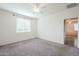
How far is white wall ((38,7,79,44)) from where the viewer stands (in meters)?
4.17

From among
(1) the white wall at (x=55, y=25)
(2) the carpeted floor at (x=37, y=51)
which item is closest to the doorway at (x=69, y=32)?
(1) the white wall at (x=55, y=25)

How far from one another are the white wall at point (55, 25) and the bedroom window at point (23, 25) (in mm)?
1230

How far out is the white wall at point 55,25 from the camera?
4.17 m

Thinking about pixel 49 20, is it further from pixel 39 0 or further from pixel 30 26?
pixel 39 0

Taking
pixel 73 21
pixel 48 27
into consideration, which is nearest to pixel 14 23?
pixel 48 27

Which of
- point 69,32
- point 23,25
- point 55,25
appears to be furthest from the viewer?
point 23,25

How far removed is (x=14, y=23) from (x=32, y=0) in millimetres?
4176

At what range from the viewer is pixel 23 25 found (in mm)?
5996

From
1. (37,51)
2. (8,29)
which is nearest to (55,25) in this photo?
(37,51)

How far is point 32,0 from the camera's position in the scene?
3.34ft

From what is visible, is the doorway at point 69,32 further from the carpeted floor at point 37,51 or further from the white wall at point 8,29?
the white wall at point 8,29

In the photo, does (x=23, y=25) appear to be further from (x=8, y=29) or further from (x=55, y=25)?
(x=55, y=25)

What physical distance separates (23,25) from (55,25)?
2590mm

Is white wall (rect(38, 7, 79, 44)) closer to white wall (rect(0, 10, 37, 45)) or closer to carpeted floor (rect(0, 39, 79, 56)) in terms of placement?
carpeted floor (rect(0, 39, 79, 56))
